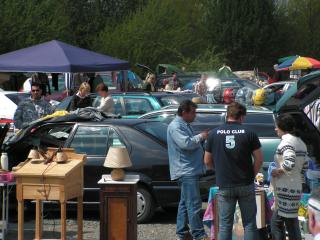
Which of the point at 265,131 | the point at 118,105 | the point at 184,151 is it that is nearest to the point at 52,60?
the point at 118,105

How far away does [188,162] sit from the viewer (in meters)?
8.41

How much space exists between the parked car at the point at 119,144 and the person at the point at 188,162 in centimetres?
128

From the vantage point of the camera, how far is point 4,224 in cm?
865

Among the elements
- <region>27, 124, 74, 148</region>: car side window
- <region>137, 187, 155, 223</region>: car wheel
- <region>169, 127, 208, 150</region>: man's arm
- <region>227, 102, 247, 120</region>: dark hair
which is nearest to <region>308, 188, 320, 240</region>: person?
<region>227, 102, 247, 120</region>: dark hair

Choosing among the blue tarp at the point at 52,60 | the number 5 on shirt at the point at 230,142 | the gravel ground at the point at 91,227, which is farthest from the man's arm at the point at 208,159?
the blue tarp at the point at 52,60

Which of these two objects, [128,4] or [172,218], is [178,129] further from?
[128,4]

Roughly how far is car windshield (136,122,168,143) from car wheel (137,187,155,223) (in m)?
0.78

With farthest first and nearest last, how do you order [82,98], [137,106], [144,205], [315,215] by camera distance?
[137,106] < [82,98] < [144,205] < [315,215]

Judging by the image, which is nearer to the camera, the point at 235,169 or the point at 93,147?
the point at 235,169

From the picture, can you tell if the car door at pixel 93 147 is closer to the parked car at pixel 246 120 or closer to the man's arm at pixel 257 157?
the parked car at pixel 246 120

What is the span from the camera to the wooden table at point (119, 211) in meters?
7.98

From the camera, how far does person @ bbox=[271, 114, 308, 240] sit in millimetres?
7637

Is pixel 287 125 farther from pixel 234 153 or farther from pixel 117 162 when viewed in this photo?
pixel 117 162

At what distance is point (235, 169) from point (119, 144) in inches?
118
